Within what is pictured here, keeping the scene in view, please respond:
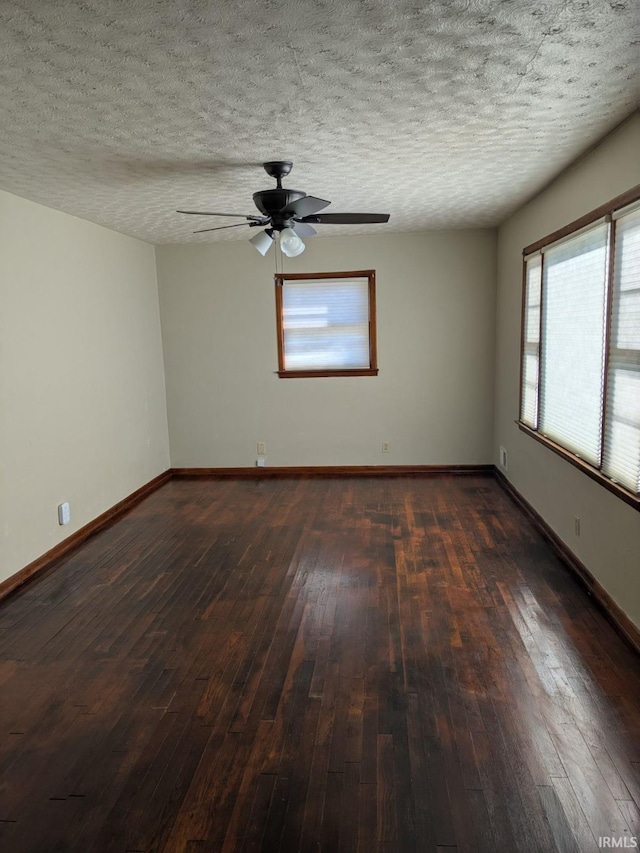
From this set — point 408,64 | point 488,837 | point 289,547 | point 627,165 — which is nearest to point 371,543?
point 289,547

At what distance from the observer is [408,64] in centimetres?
218

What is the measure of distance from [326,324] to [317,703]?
449 cm

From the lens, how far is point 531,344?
16.1ft

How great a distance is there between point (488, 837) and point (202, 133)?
310 centimetres

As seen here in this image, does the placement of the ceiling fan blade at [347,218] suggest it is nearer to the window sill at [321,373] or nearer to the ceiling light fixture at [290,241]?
the ceiling light fixture at [290,241]

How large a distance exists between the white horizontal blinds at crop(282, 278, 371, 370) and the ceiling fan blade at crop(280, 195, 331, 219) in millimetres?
2622

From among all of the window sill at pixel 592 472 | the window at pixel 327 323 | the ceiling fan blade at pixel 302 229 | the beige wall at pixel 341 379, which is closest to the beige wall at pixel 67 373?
the beige wall at pixel 341 379

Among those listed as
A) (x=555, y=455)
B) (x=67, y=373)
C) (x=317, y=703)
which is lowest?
(x=317, y=703)

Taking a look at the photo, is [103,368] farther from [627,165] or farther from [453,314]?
[627,165]

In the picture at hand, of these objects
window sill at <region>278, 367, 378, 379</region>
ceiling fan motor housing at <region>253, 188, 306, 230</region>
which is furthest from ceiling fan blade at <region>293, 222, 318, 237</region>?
window sill at <region>278, 367, 378, 379</region>

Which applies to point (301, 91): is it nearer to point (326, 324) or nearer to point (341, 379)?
point (326, 324)

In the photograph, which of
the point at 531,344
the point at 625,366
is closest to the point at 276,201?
the point at 625,366

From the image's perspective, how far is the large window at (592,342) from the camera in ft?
9.68

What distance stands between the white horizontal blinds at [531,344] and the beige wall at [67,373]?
369 cm
